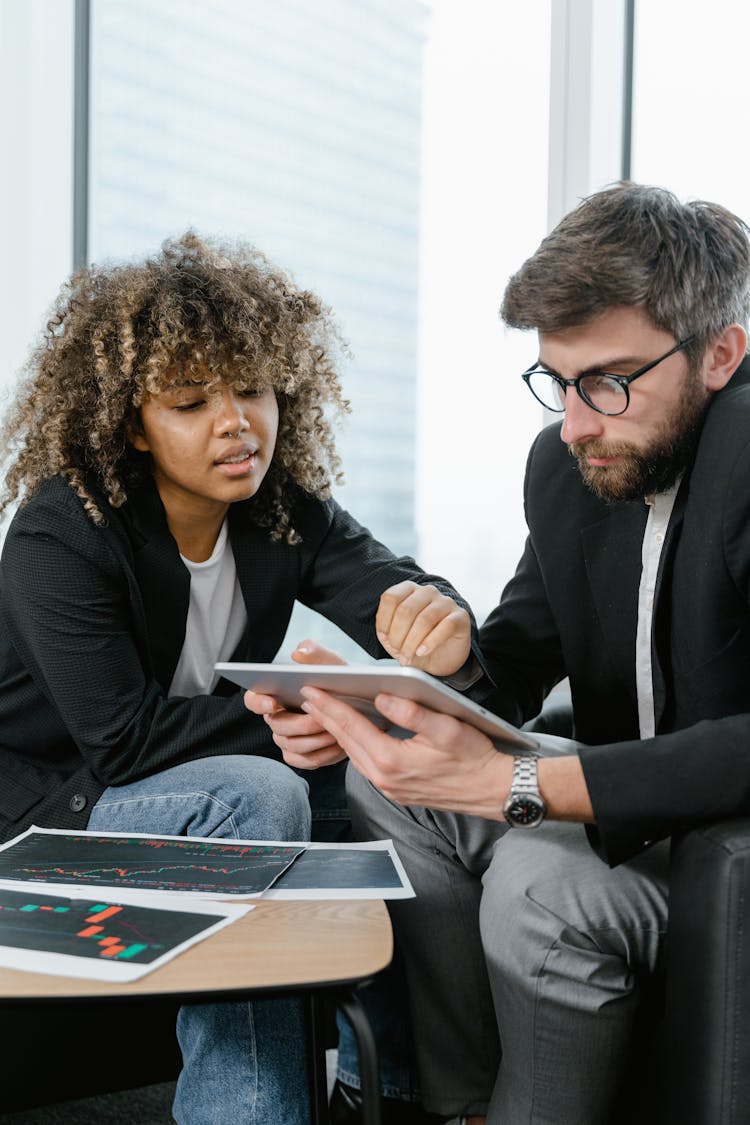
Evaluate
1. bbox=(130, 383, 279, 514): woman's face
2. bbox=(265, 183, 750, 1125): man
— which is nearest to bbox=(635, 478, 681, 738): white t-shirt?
bbox=(265, 183, 750, 1125): man

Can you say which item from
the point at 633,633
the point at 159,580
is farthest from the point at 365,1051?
the point at 159,580

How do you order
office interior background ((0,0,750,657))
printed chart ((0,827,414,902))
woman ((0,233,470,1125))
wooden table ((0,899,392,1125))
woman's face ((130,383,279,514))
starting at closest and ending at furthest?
wooden table ((0,899,392,1125)) → printed chart ((0,827,414,902)) → woman ((0,233,470,1125)) → woman's face ((130,383,279,514)) → office interior background ((0,0,750,657))

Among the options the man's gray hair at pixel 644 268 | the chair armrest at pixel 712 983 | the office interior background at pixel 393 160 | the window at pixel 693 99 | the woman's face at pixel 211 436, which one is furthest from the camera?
the office interior background at pixel 393 160

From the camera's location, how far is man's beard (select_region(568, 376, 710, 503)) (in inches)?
57.5

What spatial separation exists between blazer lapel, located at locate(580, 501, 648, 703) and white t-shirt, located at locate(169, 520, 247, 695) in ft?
2.22

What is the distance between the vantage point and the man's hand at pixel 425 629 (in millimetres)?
1562

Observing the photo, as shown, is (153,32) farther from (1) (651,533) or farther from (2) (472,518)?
(1) (651,533)

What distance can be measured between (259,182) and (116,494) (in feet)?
5.63

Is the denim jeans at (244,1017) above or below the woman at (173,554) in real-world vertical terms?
below

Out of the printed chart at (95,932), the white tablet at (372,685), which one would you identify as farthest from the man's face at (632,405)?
the printed chart at (95,932)

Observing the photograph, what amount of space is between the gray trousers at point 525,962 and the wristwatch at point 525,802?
0.38 ft

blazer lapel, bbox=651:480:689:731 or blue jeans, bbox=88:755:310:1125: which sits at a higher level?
blazer lapel, bbox=651:480:689:731

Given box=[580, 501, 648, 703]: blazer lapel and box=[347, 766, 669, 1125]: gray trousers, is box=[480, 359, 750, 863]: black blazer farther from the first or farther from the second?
box=[347, 766, 669, 1125]: gray trousers

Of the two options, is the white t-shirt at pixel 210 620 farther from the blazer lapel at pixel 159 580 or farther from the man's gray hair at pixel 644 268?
the man's gray hair at pixel 644 268
